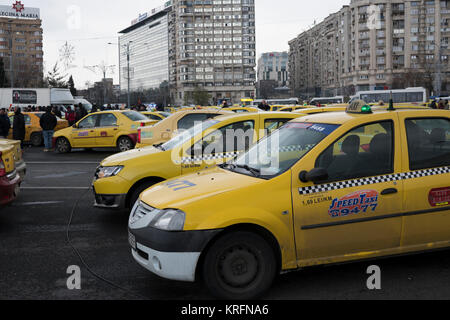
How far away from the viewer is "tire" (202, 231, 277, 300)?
411 cm

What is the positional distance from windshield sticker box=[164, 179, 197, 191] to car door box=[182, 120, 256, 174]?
2210 millimetres

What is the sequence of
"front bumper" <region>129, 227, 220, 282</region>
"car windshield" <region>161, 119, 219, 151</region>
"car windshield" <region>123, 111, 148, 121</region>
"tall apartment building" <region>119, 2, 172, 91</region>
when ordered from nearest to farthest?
1. "front bumper" <region>129, 227, 220, 282</region>
2. "car windshield" <region>161, 119, 219, 151</region>
3. "car windshield" <region>123, 111, 148, 121</region>
4. "tall apartment building" <region>119, 2, 172, 91</region>

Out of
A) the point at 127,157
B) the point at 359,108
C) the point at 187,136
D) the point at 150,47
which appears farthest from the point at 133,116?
the point at 150,47

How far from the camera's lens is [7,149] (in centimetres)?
734

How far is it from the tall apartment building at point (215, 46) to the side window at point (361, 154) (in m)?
133

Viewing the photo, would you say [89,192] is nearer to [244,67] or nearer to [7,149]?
[7,149]

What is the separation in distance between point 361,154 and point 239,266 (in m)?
1.53

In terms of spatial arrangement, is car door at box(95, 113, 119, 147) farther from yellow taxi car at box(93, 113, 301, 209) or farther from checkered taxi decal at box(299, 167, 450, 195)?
checkered taxi decal at box(299, 167, 450, 195)

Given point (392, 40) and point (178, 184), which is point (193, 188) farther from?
point (392, 40)

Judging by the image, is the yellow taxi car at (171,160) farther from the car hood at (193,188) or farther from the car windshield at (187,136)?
the car hood at (193,188)

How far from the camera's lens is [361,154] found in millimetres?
4621

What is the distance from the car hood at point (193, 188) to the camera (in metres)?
Answer: 4.24

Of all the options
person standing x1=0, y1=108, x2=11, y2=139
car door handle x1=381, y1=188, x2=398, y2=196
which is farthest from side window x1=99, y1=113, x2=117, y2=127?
car door handle x1=381, y1=188, x2=398, y2=196

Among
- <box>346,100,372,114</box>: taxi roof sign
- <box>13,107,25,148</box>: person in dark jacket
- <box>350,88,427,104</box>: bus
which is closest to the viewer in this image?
<box>346,100,372,114</box>: taxi roof sign
